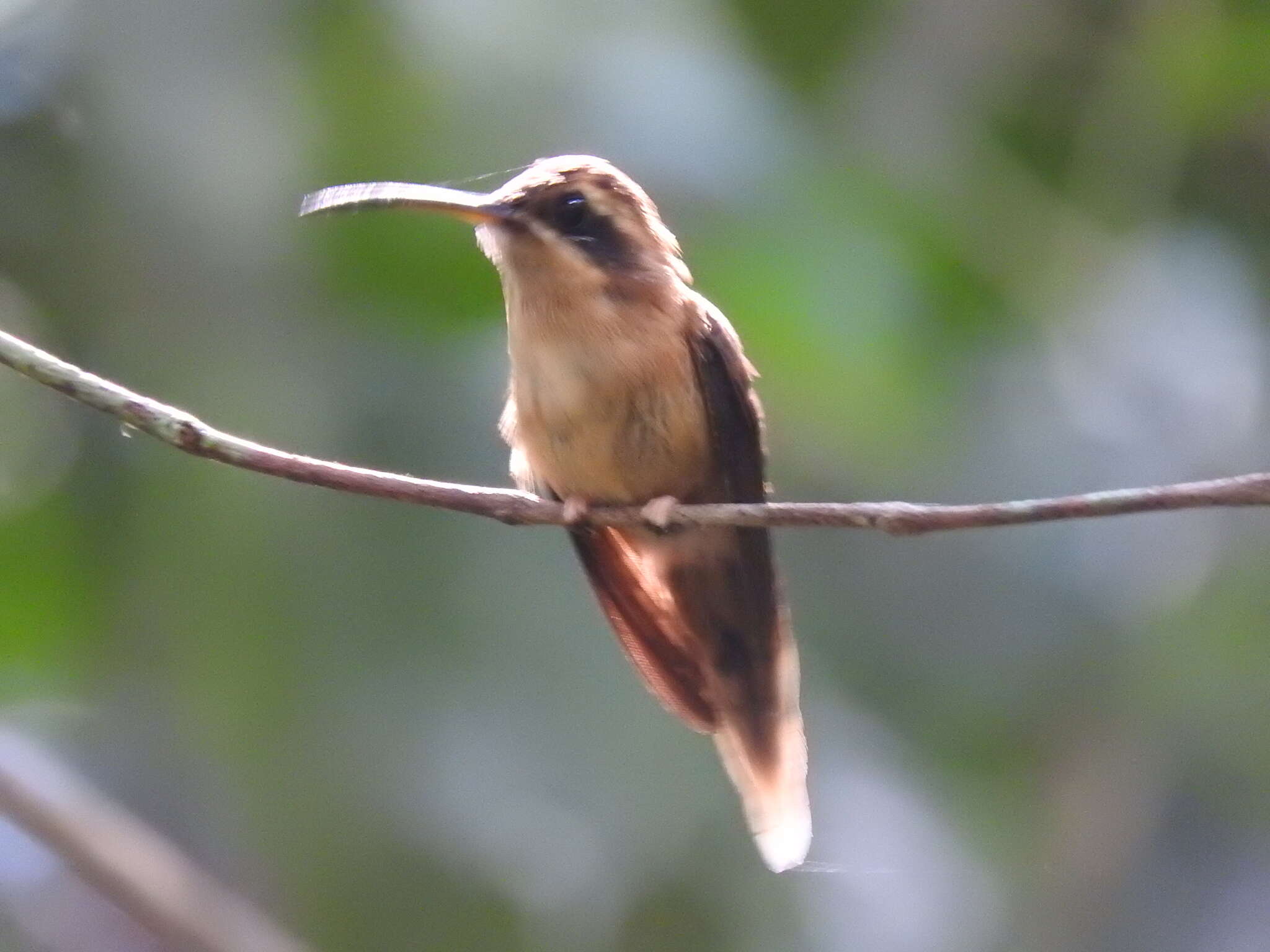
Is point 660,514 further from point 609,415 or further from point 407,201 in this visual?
point 407,201

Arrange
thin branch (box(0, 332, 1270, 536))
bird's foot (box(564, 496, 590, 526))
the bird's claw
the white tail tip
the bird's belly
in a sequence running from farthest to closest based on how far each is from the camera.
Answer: the white tail tip < the bird's belly < the bird's claw < bird's foot (box(564, 496, 590, 526)) < thin branch (box(0, 332, 1270, 536))

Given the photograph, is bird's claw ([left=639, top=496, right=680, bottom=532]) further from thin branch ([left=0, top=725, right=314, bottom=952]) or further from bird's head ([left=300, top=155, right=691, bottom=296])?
thin branch ([left=0, top=725, right=314, bottom=952])

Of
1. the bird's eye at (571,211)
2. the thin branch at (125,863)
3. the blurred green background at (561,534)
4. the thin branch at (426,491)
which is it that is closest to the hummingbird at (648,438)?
the bird's eye at (571,211)

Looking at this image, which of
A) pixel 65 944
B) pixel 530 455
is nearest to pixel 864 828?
pixel 530 455

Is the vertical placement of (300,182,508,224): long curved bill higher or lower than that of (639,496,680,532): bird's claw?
higher

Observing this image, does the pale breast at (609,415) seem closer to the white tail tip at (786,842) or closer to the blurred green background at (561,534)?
the white tail tip at (786,842)

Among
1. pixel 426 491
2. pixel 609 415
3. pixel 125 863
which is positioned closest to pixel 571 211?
pixel 609 415

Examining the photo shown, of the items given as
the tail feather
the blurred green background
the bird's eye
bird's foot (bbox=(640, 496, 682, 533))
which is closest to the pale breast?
bird's foot (bbox=(640, 496, 682, 533))

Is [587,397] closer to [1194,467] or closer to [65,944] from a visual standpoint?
[1194,467]
